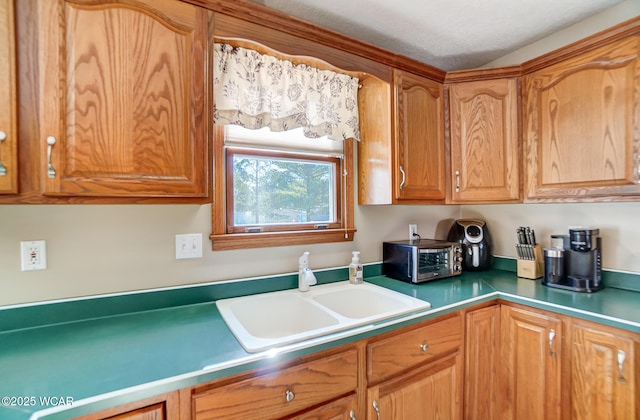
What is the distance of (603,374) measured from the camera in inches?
48.4

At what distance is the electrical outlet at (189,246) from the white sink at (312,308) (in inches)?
10.2

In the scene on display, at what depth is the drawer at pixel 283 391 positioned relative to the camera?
0.87 metres

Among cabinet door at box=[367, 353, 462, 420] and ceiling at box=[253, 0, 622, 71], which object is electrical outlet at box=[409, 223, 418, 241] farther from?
ceiling at box=[253, 0, 622, 71]

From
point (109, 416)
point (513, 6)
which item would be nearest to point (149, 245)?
point (109, 416)

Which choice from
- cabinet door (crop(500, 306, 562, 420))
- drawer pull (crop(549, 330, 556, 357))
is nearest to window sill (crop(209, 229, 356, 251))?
cabinet door (crop(500, 306, 562, 420))

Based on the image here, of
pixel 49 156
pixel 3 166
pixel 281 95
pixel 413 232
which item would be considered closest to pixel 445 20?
pixel 281 95

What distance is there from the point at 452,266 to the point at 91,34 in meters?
2.01

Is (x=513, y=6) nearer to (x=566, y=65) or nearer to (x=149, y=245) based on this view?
(x=566, y=65)

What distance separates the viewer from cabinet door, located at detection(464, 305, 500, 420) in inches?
58.1

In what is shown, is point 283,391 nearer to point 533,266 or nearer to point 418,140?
point 418,140

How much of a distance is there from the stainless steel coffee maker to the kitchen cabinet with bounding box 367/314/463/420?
66 cm

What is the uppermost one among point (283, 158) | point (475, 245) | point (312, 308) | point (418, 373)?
point (283, 158)

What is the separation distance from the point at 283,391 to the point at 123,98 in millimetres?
1097

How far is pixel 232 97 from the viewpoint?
1351 mm
